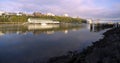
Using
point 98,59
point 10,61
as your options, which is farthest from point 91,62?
point 10,61

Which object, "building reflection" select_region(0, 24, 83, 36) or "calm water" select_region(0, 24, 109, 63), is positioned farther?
"building reflection" select_region(0, 24, 83, 36)

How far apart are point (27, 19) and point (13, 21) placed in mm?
14637

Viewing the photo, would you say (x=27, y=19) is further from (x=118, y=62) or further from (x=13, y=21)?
(x=118, y=62)

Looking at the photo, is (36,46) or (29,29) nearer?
(36,46)

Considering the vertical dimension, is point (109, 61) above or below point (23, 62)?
above

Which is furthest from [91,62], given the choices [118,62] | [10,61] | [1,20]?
[1,20]

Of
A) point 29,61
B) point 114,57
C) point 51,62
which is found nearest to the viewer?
point 114,57

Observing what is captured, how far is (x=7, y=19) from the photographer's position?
153 meters

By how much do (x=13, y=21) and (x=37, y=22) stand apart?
18.9 metres

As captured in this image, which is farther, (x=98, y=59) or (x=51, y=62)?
(x=51, y=62)

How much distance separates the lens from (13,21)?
155 metres

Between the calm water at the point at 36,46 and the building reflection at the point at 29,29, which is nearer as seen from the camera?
the calm water at the point at 36,46

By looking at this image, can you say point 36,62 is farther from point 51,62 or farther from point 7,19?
point 7,19

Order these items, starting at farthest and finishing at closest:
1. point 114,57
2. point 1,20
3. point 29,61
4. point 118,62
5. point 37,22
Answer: point 37,22
point 1,20
point 29,61
point 114,57
point 118,62
